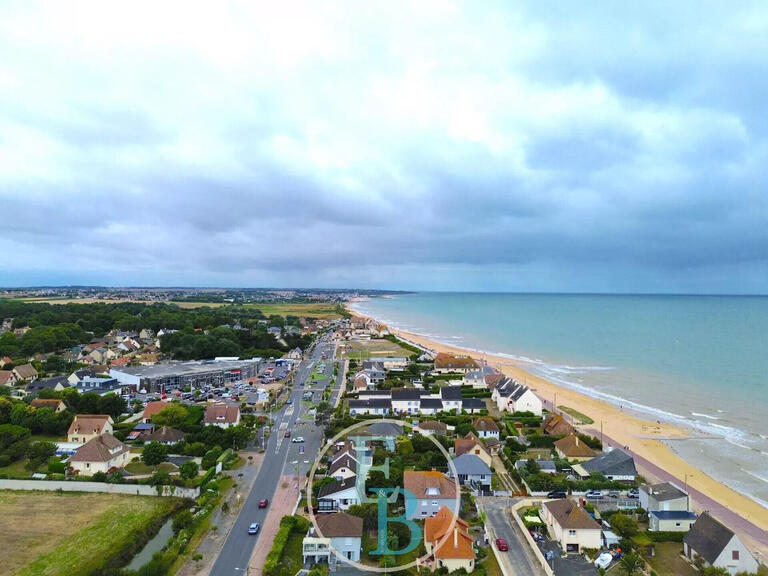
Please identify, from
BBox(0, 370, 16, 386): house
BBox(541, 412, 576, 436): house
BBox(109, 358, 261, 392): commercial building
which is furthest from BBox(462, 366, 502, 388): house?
BBox(0, 370, 16, 386): house

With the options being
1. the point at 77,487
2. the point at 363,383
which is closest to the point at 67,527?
the point at 77,487

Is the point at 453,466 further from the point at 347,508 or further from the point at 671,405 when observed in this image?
the point at 671,405

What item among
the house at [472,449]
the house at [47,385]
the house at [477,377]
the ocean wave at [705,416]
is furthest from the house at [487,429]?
the house at [47,385]

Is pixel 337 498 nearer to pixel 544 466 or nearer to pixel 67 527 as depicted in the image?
pixel 67 527

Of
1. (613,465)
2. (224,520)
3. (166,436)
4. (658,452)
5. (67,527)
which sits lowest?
(658,452)

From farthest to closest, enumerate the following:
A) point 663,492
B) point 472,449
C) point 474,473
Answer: point 472,449
point 474,473
point 663,492

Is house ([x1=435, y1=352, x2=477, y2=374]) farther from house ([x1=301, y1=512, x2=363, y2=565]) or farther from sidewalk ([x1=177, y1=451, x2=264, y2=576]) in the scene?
house ([x1=301, y1=512, x2=363, y2=565])
